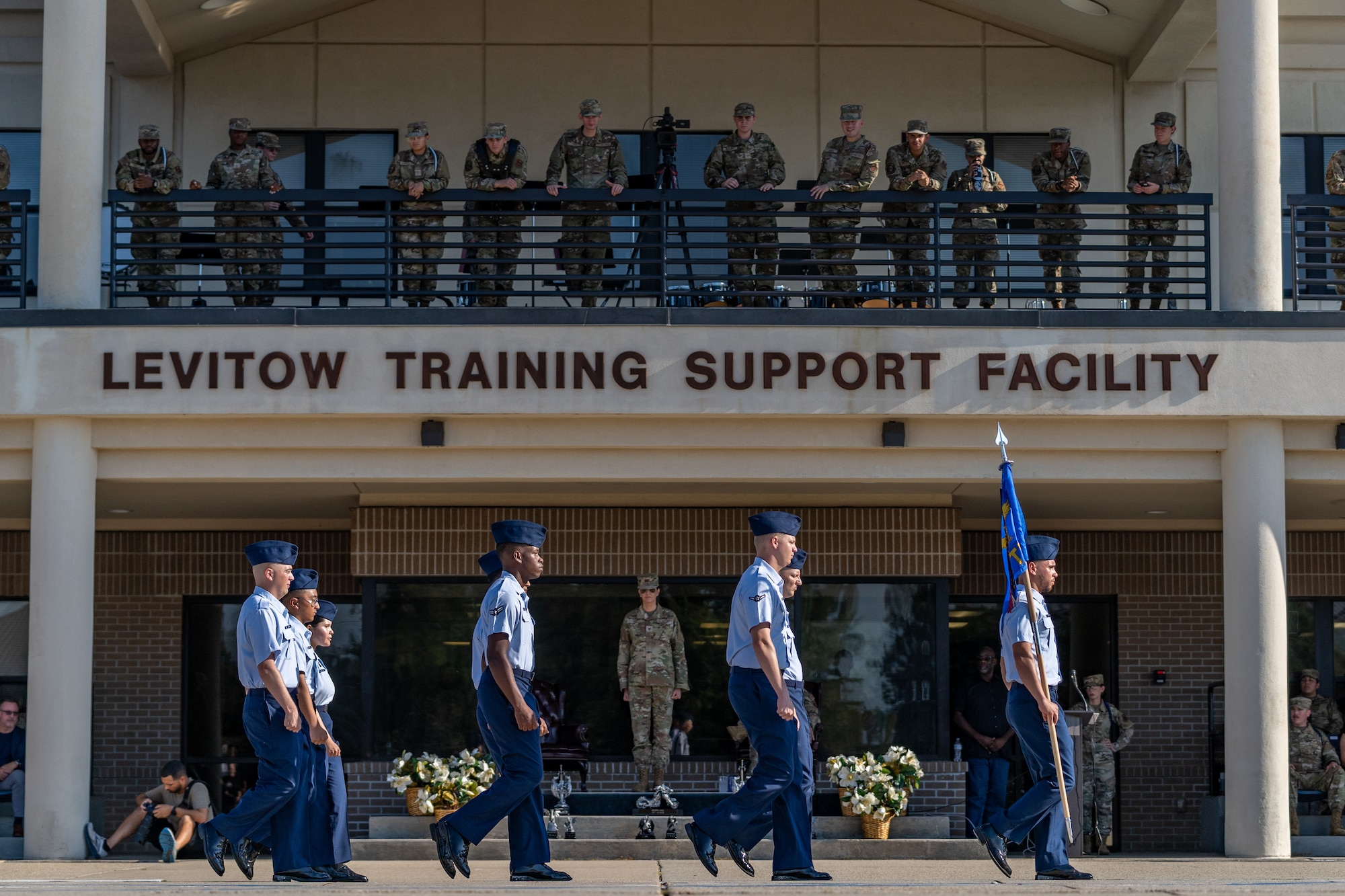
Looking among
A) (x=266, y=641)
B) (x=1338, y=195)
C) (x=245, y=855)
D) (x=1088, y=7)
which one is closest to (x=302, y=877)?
(x=245, y=855)

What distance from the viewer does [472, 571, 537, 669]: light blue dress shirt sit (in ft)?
29.8

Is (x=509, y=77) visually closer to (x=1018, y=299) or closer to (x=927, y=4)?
(x=927, y=4)

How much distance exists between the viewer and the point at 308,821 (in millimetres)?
9703

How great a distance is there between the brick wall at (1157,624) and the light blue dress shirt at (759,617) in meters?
8.87

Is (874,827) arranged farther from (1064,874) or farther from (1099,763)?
(1064,874)

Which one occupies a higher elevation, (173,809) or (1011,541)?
(1011,541)

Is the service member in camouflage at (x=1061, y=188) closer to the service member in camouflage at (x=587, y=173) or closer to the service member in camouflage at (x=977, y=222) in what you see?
the service member in camouflage at (x=977, y=222)

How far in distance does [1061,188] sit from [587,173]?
3901 mm

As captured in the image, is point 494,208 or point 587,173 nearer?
point 494,208

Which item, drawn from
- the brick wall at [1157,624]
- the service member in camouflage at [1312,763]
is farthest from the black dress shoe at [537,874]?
the brick wall at [1157,624]

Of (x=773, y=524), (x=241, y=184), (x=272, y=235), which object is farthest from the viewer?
(x=272, y=235)

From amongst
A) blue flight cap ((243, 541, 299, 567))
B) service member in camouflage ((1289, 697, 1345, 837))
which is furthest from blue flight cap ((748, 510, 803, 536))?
service member in camouflage ((1289, 697, 1345, 837))

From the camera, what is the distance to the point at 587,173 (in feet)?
49.0

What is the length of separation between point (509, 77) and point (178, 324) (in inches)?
211
